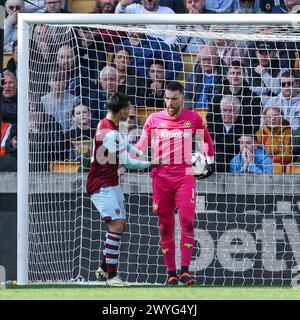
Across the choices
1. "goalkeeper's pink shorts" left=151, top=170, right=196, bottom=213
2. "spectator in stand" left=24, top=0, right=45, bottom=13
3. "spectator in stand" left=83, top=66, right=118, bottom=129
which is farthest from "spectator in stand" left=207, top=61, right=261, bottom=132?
"spectator in stand" left=24, top=0, right=45, bottom=13

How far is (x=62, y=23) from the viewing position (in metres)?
10.2

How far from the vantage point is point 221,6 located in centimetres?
1275

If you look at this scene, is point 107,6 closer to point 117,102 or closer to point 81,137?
point 81,137

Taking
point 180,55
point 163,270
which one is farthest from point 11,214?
point 180,55

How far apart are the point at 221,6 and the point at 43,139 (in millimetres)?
2843

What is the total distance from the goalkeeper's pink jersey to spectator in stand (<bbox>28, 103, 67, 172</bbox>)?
1391 millimetres

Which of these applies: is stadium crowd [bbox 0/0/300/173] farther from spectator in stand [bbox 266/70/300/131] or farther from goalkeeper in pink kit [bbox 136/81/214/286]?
goalkeeper in pink kit [bbox 136/81/214/286]

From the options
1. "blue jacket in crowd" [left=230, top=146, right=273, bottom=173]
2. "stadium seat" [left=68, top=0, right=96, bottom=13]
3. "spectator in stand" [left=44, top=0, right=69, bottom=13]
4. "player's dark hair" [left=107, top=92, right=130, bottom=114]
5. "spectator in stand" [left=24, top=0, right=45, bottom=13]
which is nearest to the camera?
"player's dark hair" [left=107, top=92, right=130, bottom=114]

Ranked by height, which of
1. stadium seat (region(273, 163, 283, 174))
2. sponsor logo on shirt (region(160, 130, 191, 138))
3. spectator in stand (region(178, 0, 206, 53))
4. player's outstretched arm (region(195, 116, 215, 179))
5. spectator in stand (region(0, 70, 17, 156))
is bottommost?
stadium seat (region(273, 163, 283, 174))

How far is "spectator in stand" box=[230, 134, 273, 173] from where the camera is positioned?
11117 millimetres

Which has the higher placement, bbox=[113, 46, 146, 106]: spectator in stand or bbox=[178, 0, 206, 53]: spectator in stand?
bbox=[178, 0, 206, 53]: spectator in stand

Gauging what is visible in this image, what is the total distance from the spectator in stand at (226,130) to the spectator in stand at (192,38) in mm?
673

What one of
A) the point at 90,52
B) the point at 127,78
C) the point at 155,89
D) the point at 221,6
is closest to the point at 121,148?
the point at 155,89

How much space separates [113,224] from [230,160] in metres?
1.90
